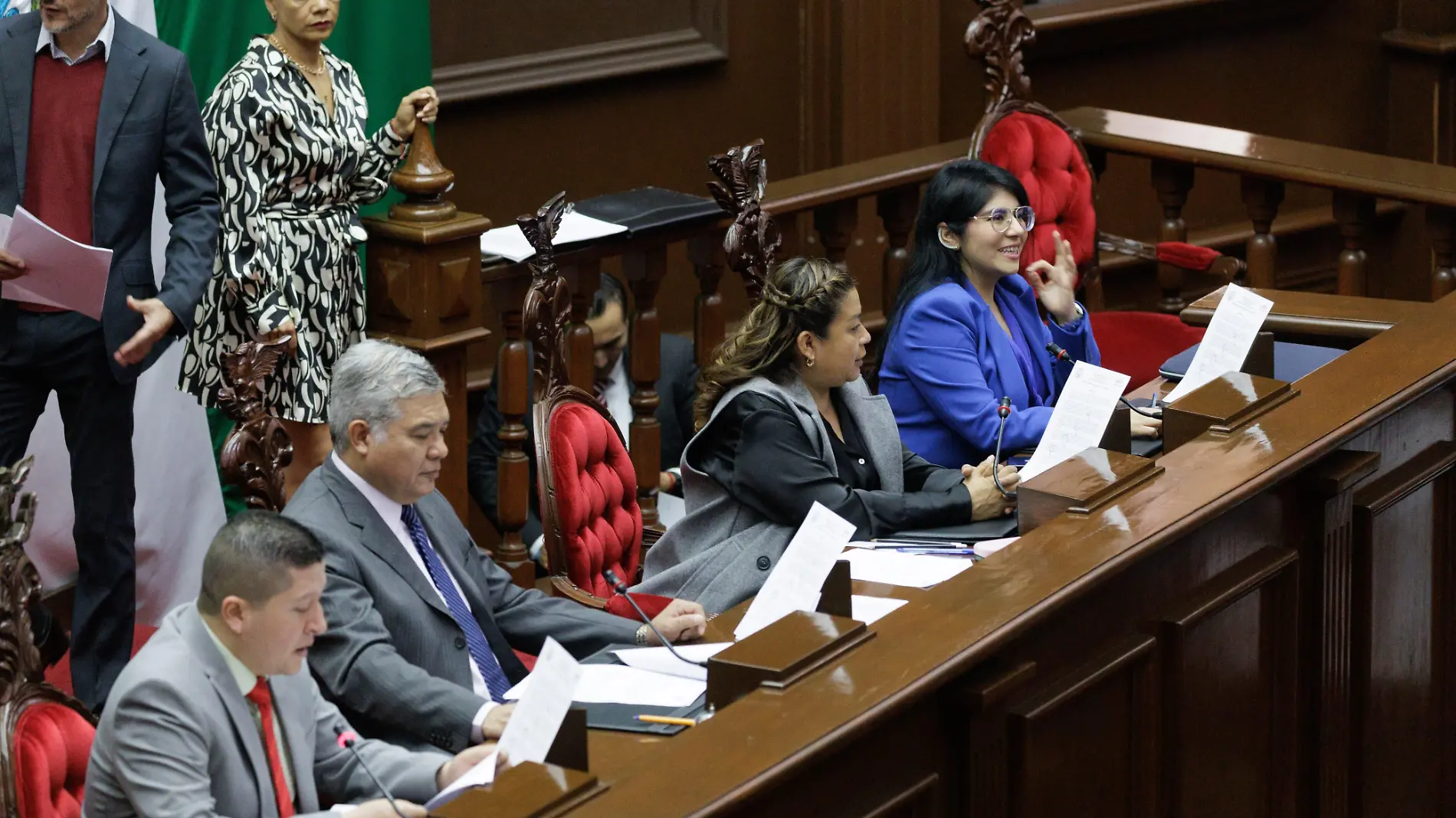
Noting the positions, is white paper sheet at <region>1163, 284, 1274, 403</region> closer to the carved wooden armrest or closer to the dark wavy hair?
the dark wavy hair

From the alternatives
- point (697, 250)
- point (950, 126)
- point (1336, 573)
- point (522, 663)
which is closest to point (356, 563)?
point (522, 663)

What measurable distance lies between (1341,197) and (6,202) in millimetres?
3321

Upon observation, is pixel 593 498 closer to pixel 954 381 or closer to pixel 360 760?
pixel 954 381

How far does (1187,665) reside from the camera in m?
2.93

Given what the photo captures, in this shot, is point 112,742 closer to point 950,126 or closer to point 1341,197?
point 1341,197

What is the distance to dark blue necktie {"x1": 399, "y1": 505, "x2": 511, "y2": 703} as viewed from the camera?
2.87 metres

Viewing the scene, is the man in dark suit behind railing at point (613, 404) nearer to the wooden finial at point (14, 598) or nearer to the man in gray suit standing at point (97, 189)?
the man in gray suit standing at point (97, 189)

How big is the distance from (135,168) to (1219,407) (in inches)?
78.6

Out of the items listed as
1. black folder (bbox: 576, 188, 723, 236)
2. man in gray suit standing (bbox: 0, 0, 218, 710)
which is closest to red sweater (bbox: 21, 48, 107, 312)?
man in gray suit standing (bbox: 0, 0, 218, 710)

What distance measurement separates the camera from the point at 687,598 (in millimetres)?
3395

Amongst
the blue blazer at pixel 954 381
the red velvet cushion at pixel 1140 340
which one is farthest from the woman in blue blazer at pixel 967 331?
the red velvet cushion at pixel 1140 340

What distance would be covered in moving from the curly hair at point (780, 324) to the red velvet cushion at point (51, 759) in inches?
57.3

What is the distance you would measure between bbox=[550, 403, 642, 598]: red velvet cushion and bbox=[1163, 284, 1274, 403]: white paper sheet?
1047 millimetres

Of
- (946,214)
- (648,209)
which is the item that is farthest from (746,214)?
(946,214)
